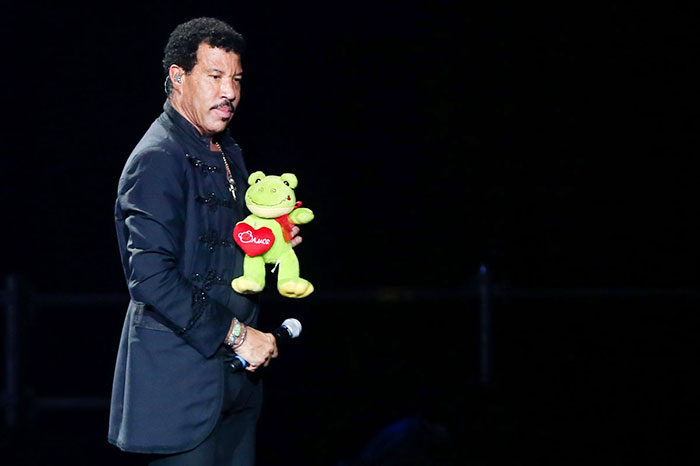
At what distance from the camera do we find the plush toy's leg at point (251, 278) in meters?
1.73

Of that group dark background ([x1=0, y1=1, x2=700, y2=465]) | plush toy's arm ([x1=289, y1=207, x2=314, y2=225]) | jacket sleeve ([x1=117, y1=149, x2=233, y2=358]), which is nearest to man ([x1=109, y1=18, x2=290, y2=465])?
jacket sleeve ([x1=117, y1=149, x2=233, y2=358])

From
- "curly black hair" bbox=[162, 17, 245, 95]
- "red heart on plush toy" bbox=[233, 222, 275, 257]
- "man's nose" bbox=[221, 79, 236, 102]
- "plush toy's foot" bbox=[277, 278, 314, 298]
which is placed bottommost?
Result: "plush toy's foot" bbox=[277, 278, 314, 298]

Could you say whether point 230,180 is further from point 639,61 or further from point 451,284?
point 639,61

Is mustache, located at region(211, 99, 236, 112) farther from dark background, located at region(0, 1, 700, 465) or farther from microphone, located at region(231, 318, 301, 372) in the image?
dark background, located at region(0, 1, 700, 465)

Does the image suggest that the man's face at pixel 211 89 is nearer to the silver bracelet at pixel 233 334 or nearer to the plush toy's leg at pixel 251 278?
the plush toy's leg at pixel 251 278

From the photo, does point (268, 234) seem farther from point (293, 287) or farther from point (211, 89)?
point (211, 89)

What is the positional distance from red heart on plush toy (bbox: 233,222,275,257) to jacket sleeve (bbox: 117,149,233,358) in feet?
0.36

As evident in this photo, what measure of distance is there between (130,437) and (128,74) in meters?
2.65

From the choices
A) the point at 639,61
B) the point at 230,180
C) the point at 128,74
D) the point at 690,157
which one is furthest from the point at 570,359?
the point at 230,180

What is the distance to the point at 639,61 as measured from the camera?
14.7 feet

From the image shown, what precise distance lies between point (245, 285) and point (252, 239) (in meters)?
0.09

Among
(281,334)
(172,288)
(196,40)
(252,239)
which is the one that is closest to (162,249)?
(172,288)

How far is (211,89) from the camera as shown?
5.71ft

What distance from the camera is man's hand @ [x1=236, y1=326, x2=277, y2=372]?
1.70 metres
